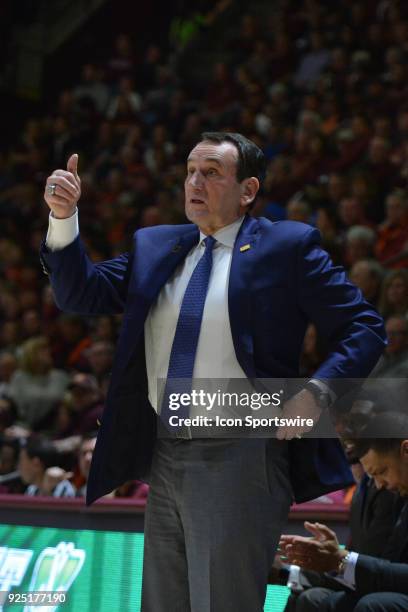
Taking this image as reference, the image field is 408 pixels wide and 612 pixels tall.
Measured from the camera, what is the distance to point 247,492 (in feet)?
7.95

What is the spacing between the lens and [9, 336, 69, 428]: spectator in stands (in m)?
7.28

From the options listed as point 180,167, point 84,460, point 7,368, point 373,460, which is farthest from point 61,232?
point 180,167

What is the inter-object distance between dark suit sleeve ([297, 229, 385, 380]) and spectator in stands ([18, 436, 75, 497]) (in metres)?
2.88

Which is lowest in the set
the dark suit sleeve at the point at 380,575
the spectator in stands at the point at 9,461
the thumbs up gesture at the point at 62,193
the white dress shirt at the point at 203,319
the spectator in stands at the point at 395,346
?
the spectator in stands at the point at 9,461

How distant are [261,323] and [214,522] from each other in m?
0.50

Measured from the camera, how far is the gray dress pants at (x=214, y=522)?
94.0 inches

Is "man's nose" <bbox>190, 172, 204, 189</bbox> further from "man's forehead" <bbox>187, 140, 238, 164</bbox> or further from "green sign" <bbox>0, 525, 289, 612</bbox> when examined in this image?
"green sign" <bbox>0, 525, 289, 612</bbox>

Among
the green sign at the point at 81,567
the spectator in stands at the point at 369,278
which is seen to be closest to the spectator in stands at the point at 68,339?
the spectator in stands at the point at 369,278

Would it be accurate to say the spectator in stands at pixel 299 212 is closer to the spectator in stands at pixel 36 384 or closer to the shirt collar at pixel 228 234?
the spectator in stands at pixel 36 384

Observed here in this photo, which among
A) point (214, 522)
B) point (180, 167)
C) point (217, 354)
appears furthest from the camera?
point (180, 167)

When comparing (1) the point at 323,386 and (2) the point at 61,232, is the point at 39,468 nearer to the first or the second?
(2) the point at 61,232

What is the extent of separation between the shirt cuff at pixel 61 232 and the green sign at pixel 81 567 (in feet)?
4.06

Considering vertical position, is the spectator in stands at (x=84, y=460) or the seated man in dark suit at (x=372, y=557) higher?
the seated man in dark suit at (x=372, y=557)

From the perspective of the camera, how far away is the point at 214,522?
2.39 meters
